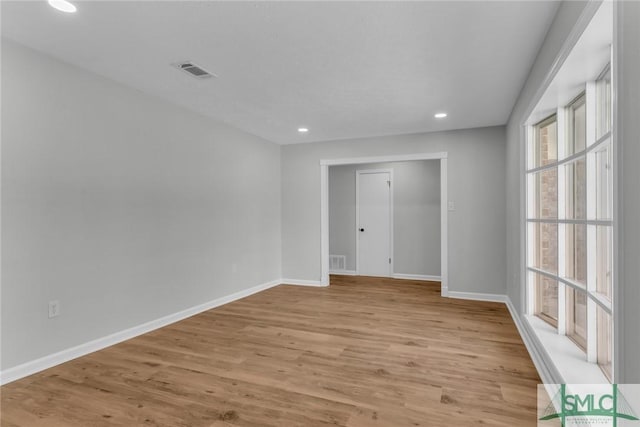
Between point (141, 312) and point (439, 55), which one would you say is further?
point (141, 312)

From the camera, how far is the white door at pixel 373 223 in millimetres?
6746

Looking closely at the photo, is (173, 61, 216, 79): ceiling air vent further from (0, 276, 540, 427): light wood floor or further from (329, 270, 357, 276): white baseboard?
(329, 270, 357, 276): white baseboard

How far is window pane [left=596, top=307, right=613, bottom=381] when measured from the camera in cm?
199

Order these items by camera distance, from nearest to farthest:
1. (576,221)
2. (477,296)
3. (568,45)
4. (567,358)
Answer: (568,45)
(576,221)
(567,358)
(477,296)

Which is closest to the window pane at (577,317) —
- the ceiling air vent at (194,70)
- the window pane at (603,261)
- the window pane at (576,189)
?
the window pane at (603,261)

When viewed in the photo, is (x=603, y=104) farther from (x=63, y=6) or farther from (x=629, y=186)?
(x=63, y=6)

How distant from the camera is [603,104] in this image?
2043 mm

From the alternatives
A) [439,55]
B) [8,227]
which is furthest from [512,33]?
[8,227]

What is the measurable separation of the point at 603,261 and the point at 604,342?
0.51 metres

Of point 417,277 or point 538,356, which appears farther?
point 417,277

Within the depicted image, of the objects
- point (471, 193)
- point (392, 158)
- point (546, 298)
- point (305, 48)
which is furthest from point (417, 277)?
point (305, 48)

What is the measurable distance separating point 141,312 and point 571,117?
Answer: 421 cm

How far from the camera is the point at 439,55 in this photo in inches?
105

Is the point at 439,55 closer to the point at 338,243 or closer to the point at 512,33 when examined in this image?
the point at 512,33
